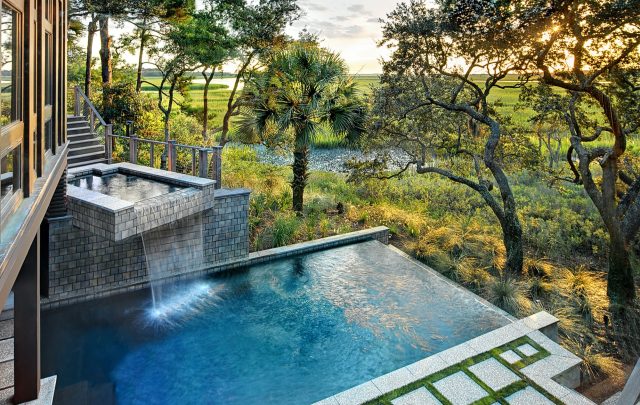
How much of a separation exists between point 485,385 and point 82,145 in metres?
10.4

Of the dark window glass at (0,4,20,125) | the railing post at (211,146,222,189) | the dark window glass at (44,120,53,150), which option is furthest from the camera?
the railing post at (211,146,222,189)

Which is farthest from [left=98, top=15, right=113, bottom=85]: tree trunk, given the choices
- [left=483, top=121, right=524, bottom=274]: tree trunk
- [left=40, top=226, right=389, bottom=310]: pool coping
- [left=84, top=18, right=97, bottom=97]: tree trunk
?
[left=483, top=121, right=524, bottom=274]: tree trunk

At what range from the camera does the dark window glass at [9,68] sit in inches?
83.4

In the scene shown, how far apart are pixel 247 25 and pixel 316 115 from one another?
257 inches

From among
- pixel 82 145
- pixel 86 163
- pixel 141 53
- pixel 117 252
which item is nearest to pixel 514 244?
pixel 117 252

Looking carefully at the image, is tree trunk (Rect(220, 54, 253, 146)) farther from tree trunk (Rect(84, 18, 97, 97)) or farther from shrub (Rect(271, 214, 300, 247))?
shrub (Rect(271, 214, 300, 247))

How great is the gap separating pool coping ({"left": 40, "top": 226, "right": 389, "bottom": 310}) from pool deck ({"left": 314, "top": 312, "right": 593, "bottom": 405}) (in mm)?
4660

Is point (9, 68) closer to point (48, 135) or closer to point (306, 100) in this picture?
point (48, 135)

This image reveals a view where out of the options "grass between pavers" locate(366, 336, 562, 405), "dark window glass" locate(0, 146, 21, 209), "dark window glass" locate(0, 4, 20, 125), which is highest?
"dark window glass" locate(0, 4, 20, 125)

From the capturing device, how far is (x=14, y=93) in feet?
8.18

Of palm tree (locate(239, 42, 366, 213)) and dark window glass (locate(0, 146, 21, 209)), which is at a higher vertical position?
palm tree (locate(239, 42, 366, 213))

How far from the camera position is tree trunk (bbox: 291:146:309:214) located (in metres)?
11.5

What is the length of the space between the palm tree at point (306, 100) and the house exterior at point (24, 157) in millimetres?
6261

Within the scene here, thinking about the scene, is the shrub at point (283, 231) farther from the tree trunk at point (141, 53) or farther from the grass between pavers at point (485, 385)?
the tree trunk at point (141, 53)
